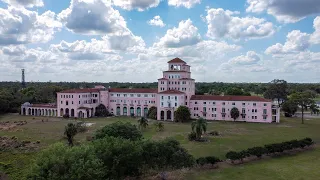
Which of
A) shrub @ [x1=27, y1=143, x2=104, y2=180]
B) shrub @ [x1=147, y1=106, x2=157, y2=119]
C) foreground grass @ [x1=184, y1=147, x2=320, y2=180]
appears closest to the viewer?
shrub @ [x1=27, y1=143, x2=104, y2=180]

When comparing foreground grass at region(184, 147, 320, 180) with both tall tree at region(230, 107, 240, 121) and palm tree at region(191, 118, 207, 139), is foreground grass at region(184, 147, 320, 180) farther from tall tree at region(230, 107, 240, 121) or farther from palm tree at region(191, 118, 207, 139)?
tall tree at region(230, 107, 240, 121)

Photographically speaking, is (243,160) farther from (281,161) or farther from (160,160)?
(160,160)

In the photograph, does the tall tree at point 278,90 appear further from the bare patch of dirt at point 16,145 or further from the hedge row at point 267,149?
the bare patch of dirt at point 16,145

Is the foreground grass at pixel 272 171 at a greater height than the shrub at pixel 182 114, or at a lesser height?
lesser

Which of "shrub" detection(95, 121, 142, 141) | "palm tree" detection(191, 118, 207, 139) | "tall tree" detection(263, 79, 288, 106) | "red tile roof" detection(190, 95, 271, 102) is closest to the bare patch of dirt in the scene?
"shrub" detection(95, 121, 142, 141)

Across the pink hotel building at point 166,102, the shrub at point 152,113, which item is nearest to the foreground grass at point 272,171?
the pink hotel building at point 166,102
